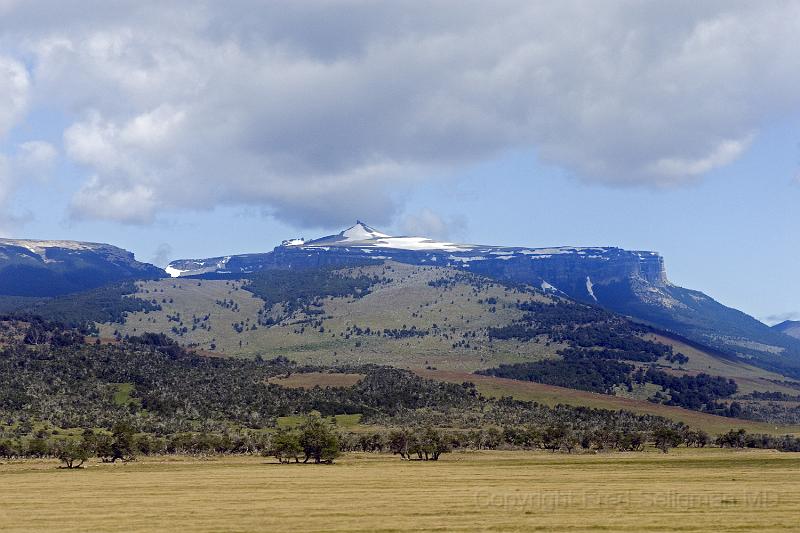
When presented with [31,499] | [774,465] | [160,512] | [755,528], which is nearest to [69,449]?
[31,499]

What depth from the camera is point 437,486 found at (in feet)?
353

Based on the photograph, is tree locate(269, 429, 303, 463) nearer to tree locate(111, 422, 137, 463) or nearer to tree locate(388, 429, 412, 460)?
tree locate(388, 429, 412, 460)

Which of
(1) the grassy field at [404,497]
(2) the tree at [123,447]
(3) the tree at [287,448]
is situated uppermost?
(1) the grassy field at [404,497]

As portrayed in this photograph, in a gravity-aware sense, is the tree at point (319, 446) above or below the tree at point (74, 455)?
above

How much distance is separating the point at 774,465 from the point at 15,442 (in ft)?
409

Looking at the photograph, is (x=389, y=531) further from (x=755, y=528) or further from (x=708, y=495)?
(x=708, y=495)

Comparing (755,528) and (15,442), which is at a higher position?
(755,528)

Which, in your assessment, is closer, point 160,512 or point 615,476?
point 160,512

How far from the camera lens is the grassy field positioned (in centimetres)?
7525

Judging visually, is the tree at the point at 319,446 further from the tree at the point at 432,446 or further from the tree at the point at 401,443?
the tree at the point at 401,443

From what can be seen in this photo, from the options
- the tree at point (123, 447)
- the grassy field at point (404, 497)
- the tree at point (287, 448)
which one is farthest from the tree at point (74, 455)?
the tree at point (287, 448)

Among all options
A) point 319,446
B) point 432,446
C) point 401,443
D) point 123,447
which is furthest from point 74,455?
point 432,446

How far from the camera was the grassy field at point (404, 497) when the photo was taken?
7525 cm

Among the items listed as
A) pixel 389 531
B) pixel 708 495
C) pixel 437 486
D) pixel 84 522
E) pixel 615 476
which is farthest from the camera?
pixel 615 476
